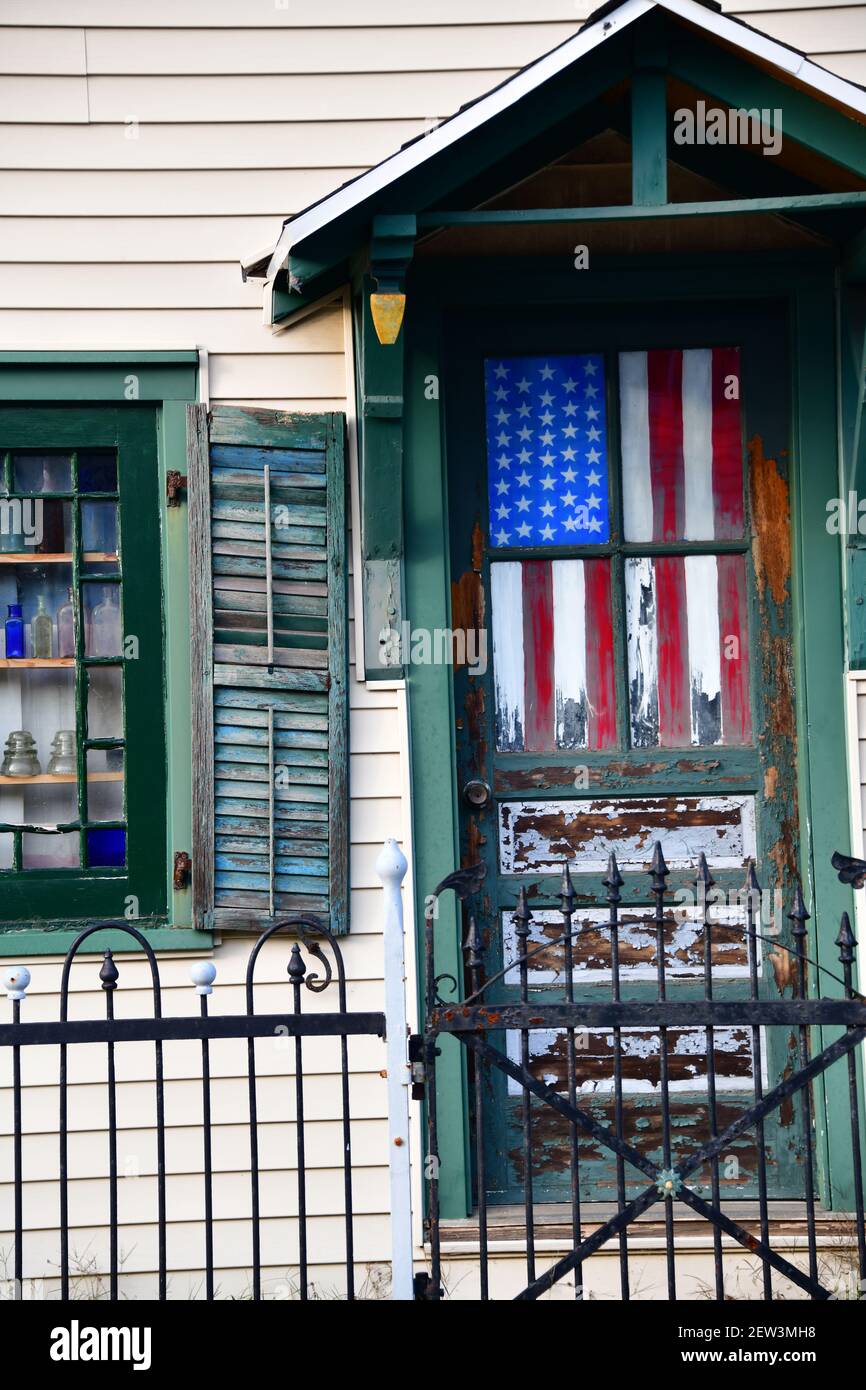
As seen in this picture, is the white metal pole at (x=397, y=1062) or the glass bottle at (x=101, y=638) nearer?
the white metal pole at (x=397, y=1062)

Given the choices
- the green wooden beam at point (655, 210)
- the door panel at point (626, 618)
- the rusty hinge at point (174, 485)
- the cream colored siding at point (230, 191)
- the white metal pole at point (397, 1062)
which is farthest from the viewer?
the door panel at point (626, 618)

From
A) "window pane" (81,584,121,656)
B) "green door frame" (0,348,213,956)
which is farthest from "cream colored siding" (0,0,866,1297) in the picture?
"window pane" (81,584,121,656)

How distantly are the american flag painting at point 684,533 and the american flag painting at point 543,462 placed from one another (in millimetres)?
124

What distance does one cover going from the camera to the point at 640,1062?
16.4 feet

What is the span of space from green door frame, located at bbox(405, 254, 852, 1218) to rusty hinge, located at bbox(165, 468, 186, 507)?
30.6 inches

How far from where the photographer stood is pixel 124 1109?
4.77 metres

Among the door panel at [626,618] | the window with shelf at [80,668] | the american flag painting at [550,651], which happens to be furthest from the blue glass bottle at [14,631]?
the american flag painting at [550,651]

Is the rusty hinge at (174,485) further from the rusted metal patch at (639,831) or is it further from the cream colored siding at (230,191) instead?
the rusted metal patch at (639,831)

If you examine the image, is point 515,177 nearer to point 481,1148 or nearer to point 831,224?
point 831,224

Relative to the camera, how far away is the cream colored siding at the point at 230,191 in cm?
482

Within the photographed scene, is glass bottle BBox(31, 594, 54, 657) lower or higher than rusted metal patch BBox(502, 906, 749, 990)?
higher

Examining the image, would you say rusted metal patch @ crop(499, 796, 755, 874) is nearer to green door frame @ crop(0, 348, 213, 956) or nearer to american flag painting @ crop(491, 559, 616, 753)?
american flag painting @ crop(491, 559, 616, 753)

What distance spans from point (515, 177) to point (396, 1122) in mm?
3032

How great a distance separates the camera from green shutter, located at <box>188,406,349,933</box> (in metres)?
4.84
